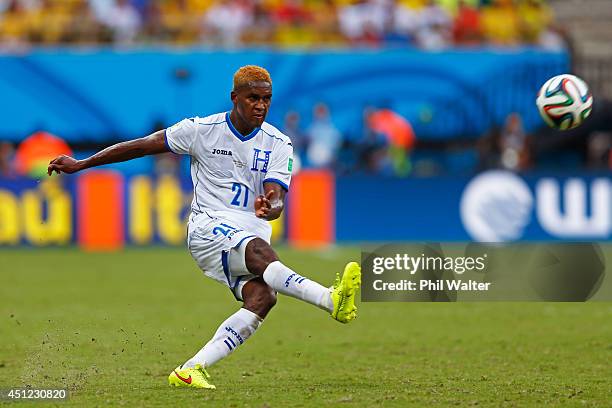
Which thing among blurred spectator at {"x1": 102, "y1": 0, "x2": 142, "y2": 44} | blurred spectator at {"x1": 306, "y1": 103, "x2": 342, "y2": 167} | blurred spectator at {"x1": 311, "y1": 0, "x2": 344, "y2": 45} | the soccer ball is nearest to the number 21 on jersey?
the soccer ball

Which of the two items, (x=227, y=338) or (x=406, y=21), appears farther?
(x=406, y=21)

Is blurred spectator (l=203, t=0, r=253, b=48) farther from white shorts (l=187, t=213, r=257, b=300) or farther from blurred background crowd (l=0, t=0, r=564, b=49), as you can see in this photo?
white shorts (l=187, t=213, r=257, b=300)

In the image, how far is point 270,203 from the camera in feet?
25.6

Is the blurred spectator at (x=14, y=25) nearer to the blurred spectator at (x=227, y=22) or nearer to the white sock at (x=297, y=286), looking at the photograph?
the blurred spectator at (x=227, y=22)

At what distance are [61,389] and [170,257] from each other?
1237 cm

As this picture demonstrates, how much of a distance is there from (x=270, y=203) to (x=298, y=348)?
10.7 ft

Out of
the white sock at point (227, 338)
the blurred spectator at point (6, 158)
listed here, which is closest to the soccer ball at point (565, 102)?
the white sock at point (227, 338)

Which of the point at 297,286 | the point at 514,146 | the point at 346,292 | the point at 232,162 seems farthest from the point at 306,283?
the point at 514,146

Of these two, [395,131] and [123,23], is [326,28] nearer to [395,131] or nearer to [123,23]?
[395,131]

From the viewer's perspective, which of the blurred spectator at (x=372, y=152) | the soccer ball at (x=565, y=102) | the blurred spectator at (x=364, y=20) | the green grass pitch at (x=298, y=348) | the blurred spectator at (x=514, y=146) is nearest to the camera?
the green grass pitch at (x=298, y=348)

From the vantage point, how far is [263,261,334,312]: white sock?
7.58m

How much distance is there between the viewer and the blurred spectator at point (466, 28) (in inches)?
1033

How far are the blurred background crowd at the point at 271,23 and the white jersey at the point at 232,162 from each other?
17.3 meters

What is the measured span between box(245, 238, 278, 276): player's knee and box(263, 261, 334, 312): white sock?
0.07 metres
